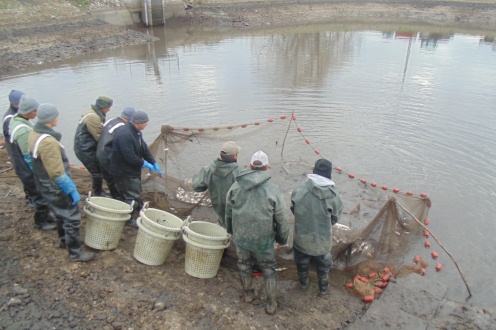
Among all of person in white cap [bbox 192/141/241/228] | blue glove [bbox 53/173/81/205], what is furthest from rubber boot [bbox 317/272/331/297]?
blue glove [bbox 53/173/81/205]

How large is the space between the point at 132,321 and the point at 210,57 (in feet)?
56.9

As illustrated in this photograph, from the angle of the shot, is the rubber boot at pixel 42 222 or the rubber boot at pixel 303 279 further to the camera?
the rubber boot at pixel 42 222

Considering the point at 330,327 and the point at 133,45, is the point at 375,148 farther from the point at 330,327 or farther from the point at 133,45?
the point at 133,45

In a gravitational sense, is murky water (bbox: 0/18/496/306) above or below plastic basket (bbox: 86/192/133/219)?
below

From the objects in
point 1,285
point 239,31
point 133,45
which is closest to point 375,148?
point 1,285

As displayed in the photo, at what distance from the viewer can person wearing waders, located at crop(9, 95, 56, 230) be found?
443cm

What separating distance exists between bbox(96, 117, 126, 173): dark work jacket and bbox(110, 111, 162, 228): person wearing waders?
99 mm

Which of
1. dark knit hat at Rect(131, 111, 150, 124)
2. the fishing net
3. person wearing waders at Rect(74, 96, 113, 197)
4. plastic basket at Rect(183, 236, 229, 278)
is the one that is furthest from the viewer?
person wearing waders at Rect(74, 96, 113, 197)

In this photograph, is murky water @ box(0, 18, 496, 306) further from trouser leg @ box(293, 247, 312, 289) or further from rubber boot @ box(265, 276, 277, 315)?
rubber boot @ box(265, 276, 277, 315)

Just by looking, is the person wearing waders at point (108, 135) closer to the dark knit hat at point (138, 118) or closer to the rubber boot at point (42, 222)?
the dark knit hat at point (138, 118)

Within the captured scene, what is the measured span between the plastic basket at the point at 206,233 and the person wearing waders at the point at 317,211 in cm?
84

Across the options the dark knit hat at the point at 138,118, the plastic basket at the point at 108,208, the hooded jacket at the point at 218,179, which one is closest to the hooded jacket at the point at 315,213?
the hooded jacket at the point at 218,179

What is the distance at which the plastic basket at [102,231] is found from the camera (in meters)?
4.47

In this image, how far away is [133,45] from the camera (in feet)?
75.0
